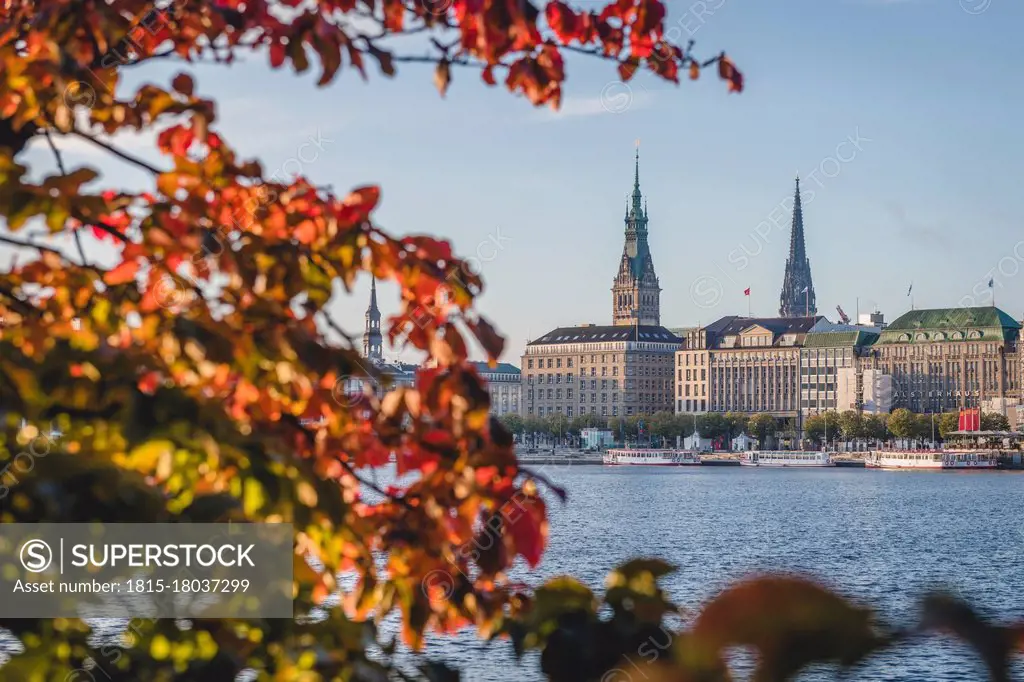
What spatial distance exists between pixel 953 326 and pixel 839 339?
1305 cm

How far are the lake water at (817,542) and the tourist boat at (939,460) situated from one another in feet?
80.5

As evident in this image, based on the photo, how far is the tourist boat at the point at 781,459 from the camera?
496 feet

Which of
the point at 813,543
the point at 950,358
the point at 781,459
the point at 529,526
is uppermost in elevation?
the point at 950,358

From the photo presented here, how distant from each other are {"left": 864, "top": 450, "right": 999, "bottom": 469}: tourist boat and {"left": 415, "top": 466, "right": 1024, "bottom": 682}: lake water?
24.5m

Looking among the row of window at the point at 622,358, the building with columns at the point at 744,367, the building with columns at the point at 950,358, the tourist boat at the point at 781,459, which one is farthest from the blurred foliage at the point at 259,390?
the row of window at the point at 622,358

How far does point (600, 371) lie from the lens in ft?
598

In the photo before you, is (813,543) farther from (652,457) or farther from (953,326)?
(953,326)

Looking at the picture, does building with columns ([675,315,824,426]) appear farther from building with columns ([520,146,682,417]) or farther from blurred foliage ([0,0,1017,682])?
blurred foliage ([0,0,1017,682])

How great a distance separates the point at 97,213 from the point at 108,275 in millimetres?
158

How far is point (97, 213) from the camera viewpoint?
3.59 metres

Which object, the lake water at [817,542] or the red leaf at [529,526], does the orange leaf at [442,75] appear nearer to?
the red leaf at [529,526]

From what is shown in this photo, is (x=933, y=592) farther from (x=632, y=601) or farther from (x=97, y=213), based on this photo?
(x=97, y=213)

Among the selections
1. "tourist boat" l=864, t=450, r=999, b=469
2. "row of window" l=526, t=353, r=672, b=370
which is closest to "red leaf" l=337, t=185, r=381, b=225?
"tourist boat" l=864, t=450, r=999, b=469

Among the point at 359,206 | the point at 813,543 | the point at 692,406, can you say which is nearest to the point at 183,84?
the point at 359,206
